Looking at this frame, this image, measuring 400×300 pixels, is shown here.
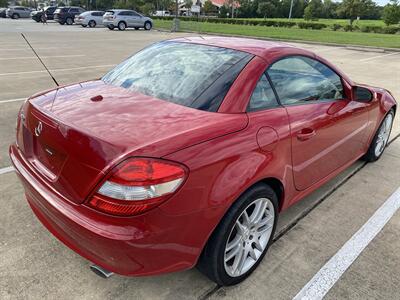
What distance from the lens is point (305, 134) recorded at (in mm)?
2711

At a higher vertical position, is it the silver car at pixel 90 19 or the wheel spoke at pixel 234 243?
the wheel spoke at pixel 234 243

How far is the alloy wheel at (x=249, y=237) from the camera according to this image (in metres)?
2.31

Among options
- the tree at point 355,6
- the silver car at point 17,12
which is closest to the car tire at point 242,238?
the tree at point 355,6

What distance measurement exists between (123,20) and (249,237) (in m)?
30.9

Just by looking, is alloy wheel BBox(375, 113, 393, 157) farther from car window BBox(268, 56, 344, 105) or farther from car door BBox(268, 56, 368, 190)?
car window BBox(268, 56, 344, 105)

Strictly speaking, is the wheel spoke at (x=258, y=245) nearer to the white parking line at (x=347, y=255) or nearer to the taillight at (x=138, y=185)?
the white parking line at (x=347, y=255)

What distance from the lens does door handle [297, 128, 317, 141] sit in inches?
104

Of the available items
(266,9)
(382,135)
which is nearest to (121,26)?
(382,135)

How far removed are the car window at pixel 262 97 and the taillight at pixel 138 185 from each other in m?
0.85

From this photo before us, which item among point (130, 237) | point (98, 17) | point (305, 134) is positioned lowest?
point (98, 17)

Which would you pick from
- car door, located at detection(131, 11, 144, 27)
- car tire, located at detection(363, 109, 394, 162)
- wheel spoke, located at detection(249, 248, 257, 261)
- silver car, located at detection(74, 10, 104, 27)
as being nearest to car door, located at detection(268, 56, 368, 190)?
wheel spoke, located at detection(249, 248, 257, 261)

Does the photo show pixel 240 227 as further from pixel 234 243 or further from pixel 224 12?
pixel 224 12

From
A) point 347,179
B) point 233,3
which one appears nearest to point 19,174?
point 347,179

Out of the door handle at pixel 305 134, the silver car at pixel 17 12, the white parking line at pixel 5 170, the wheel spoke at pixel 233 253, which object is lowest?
the silver car at pixel 17 12
